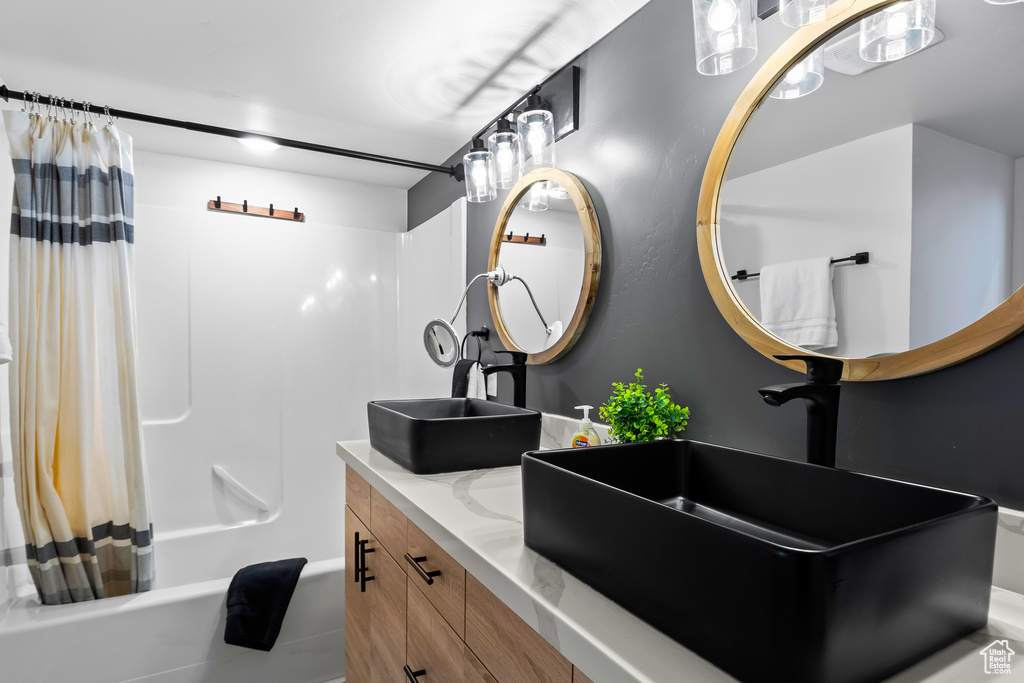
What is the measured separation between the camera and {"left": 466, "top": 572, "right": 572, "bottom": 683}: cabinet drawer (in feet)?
2.29

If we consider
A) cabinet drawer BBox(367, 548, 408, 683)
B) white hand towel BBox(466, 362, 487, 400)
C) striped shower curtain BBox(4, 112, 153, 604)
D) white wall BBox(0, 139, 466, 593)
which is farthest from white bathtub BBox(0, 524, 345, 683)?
white wall BBox(0, 139, 466, 593)

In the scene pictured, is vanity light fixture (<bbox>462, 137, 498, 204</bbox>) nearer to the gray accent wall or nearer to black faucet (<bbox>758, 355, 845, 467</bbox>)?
the gray accent wall

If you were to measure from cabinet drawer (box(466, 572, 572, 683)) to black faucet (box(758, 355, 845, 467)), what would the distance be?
1.60 ft

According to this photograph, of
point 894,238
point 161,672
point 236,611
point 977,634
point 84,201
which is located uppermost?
point 84,201

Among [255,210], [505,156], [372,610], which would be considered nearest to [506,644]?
[372,610]

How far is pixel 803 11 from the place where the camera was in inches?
34.8

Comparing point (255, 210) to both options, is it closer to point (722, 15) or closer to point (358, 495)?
point (358, 495)

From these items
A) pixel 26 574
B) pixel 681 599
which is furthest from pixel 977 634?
pixel 26 574

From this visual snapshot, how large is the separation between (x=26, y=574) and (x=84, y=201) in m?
1.31

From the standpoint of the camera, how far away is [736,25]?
1015 millimetres

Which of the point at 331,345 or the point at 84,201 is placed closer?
the point at 84,201

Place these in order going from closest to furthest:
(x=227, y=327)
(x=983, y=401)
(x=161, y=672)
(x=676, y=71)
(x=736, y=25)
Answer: (x=983, y=401) < (x=736, y=25) < (x=676, y=71) < (x=161, y=672) < (x=227, y=327)

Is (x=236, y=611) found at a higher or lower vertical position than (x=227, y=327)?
lower

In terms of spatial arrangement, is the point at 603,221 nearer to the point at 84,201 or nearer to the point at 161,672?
the point at 84,201
